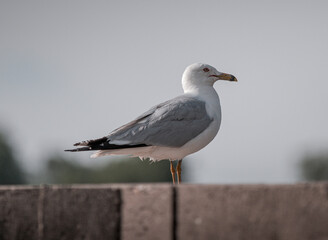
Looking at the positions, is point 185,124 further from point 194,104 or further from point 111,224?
point 111,224

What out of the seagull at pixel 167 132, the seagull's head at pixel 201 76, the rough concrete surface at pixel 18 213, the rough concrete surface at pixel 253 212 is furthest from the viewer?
the seagull's head at pixel 201 76

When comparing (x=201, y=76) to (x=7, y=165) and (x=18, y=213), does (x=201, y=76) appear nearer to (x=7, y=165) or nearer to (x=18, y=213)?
(x=18, y=213)

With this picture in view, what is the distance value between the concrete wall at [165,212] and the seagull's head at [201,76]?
5113 millimetres

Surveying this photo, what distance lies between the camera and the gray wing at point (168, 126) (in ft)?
32.0

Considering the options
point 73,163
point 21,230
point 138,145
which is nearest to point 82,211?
point 21,230

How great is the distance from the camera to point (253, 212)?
5.34 metres

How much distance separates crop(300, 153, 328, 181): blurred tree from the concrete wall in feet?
277

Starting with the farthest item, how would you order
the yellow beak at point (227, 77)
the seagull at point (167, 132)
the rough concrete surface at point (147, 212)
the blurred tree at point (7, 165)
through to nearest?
the blurred tree at point (7, 165) → the yellow beak at point (227, 77) → the seagull at point (167, 132) → the rough concrete surface at point (147, 212)

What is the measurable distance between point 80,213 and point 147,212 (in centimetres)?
73

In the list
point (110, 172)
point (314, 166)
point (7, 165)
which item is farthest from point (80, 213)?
point (314, 166)

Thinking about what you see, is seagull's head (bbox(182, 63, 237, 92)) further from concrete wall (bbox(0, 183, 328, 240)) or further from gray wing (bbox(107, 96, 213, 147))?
concrete wall (bbox(0, 183, 328, 240))

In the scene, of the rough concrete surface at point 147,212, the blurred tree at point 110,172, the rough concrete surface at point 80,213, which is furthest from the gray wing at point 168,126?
the blurred tree at point 110,172

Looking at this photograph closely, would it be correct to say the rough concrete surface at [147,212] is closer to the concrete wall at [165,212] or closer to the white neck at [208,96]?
the concrete wall at [165,212]

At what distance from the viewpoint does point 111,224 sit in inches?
237
